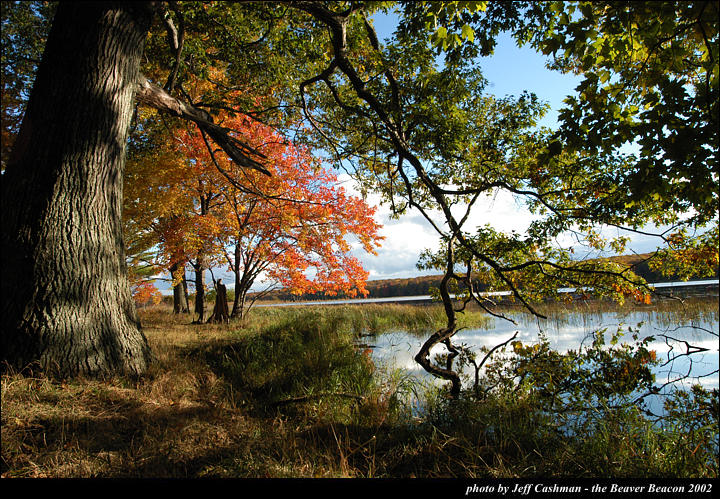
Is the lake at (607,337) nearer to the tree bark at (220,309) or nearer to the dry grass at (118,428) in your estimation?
the dry grass at (118,428)

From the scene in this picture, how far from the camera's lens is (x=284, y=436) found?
293 cm

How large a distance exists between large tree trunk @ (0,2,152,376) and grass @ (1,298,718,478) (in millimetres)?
373

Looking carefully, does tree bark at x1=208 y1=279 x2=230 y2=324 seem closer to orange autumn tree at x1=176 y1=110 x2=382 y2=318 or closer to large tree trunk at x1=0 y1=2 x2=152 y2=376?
orange autumn tree at x1=176 y1=110 x2=382 y2=318

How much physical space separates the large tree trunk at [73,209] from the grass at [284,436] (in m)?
0.37

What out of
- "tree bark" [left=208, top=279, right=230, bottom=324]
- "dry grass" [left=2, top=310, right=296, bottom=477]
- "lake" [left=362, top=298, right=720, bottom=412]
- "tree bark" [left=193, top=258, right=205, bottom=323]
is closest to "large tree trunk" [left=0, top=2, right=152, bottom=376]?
"dry grass" [left=2, top=310, right=296, bottom=477]

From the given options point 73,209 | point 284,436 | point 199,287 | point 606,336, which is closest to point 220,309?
point 199,287

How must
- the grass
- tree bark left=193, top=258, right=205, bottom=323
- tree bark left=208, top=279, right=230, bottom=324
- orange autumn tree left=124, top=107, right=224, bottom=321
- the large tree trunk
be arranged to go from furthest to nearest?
tree bark left=193, top=258, right=205, bottom=323, tree bark left=208, top=279, right=230, bottom=324, orange autumn tree left=124, top=107, right=224, bottom=321, the large tree trunk, the grass

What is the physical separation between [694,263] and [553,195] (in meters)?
1.99

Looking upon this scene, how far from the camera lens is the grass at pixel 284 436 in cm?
225

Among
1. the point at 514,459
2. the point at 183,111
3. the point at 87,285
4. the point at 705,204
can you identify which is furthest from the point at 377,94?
the point at 514,459

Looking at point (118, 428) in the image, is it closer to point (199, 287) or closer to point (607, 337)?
point (199, 287)

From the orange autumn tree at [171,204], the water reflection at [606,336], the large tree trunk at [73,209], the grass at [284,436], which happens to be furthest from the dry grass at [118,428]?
the orange autumn tree at [171,204]

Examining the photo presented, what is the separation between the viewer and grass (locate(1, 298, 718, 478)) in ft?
7.39

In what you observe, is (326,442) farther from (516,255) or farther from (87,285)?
(516,255)
